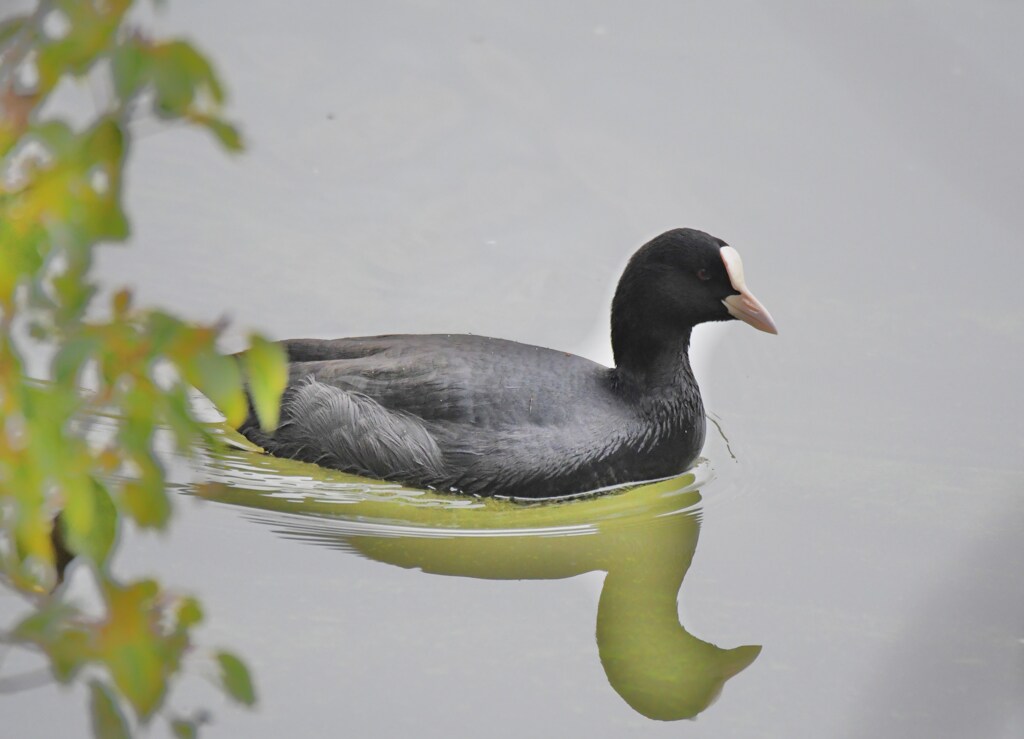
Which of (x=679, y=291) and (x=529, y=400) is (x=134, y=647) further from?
(x=679, y=291)

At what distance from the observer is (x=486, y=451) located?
466cm

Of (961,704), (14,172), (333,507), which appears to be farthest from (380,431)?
(14,172)

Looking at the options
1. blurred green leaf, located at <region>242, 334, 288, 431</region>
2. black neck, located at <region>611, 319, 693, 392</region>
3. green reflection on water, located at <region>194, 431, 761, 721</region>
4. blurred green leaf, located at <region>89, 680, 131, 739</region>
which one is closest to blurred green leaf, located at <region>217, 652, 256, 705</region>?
blurred green leaf, located at <region>89, 680, 131, 739</region>

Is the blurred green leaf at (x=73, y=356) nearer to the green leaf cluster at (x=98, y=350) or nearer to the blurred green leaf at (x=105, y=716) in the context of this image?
the green leaf cluster at (x=98, y=350)

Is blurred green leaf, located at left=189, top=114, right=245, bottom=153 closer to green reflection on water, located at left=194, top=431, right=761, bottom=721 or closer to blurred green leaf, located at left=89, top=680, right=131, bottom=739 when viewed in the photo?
blurred green leaf, located at left=89, top=680, right=131, bottom=739

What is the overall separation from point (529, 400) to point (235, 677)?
10.3 feet

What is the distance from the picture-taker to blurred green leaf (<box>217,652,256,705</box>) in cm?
163

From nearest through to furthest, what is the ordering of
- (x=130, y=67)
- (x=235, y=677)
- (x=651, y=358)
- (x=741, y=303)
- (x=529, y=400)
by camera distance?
(x=130, y=67), (x=235, y=677), (x=529, y=400), (x=741, y=303), (x=651, y=358)

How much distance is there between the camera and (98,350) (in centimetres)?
145

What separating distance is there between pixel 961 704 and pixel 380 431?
210cm

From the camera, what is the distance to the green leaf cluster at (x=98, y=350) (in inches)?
55.0

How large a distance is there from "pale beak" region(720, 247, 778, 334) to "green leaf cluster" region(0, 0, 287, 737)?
3.46 m

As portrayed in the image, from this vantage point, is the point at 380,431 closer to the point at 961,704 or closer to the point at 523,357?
the point at 523,357

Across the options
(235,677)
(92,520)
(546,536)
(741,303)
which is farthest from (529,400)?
(92,520)
